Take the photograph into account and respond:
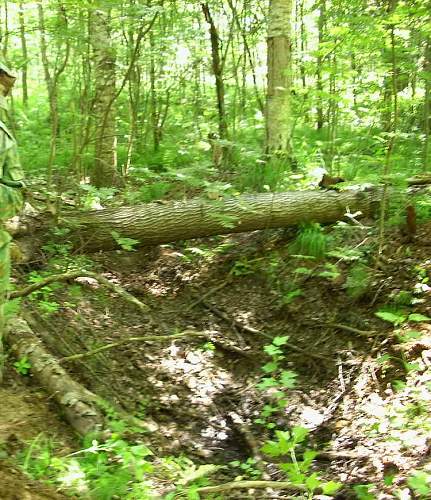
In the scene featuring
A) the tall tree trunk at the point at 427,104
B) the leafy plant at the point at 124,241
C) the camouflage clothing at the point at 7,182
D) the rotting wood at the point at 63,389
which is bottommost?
the rotting wood at the point at 63,389

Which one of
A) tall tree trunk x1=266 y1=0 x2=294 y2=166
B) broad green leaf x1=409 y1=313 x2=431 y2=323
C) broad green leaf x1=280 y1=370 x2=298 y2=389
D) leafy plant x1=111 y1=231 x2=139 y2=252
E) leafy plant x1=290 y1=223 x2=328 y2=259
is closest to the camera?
broad green leaf x1=409 y1=313 x2=431 y2=323

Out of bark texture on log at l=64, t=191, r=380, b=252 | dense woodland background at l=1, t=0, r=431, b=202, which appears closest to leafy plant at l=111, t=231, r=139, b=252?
bark texture on log at l=64, t=191, r=380, b=252

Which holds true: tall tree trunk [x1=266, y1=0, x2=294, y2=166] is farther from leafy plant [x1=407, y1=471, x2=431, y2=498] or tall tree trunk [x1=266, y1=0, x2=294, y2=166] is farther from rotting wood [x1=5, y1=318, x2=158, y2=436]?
leafy plant [x1=407, y1=471, x2=431, y2=498]

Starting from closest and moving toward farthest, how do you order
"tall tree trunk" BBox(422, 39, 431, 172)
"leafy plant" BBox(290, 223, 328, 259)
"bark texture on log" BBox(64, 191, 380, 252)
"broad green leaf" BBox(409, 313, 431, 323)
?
"broad green leaf" BBox(409, 313, 431, 323) < "bark texture on log" BBox(64, 191, 380, 252) < "leafy plant" BBox(290, 223, 328, 259) < "tall tree trunk" BBox(422, 39, 431, 172)

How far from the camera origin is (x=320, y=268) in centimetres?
560

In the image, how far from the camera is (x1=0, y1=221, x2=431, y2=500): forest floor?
3500mm

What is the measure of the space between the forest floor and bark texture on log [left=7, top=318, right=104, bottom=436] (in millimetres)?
93

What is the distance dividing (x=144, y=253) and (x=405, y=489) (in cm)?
405

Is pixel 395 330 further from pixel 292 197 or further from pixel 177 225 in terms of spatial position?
pixel 177 225

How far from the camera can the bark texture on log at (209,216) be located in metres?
5.49

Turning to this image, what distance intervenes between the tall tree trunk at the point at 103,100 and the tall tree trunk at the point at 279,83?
2.26 metres

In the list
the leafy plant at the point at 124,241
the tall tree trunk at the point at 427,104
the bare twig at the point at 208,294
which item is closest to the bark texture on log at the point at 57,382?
the leafy plant at the point at 124,241

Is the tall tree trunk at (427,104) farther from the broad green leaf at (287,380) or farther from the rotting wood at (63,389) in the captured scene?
the rotting wood at (63,389)

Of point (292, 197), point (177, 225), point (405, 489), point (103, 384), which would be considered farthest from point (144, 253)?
point (405, 489)
